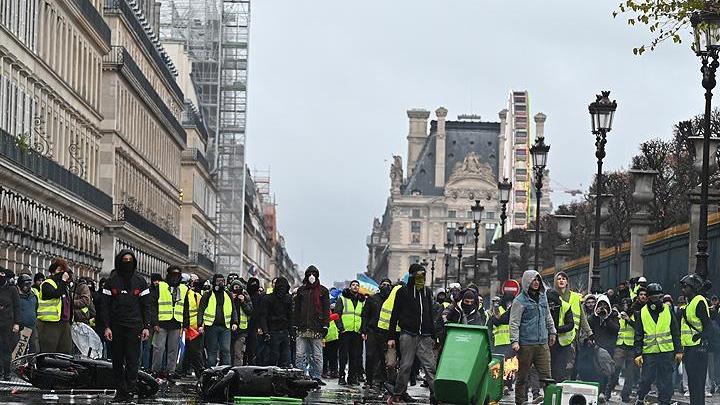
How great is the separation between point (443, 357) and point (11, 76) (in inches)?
1106

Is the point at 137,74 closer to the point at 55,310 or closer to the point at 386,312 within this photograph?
the point at 386,312

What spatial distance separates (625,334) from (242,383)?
9.67 m

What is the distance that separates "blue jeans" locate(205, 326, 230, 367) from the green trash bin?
1070 centimetres

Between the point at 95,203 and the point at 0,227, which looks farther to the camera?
the point at 95,203

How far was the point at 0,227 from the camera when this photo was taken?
4444cm

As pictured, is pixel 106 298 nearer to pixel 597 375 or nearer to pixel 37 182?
pixel 597 375

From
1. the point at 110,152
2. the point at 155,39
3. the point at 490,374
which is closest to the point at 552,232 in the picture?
the point at 155,39


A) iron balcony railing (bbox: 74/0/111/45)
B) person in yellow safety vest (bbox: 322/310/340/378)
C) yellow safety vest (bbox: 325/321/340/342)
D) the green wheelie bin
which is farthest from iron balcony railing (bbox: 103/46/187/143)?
the green wheelie bin

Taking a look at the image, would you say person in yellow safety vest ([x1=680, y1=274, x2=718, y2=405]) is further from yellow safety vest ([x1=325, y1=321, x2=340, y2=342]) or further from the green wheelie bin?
yellow safety vest ([x1=325, y1=321, x2=340, y2=342])

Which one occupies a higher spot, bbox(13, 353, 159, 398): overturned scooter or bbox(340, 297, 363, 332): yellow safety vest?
bbox(340, 297, 363, 332): yellow safety vest

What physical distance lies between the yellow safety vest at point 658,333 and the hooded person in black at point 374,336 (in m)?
5.25

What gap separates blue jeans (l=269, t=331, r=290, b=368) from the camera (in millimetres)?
29875

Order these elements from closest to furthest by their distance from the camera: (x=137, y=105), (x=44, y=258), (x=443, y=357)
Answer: (x=443, y=357) → (x=44, y=258) → (x=137, y=105)

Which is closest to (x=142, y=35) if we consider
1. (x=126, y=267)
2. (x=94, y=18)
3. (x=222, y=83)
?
(x=94, y=18)
